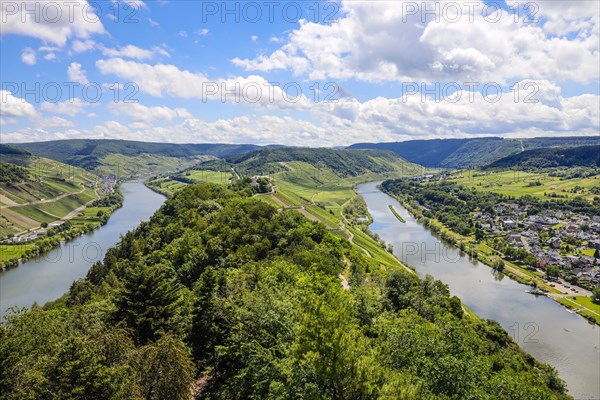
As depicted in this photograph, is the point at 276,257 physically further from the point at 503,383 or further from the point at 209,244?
the point at 503,383

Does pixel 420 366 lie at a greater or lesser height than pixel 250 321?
lesser

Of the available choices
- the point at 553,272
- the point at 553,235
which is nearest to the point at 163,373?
the point at 553,272

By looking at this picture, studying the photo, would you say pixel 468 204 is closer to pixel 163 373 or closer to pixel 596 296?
pixel 596 296

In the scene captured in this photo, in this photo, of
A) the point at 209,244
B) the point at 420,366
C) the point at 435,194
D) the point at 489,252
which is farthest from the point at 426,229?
the point at 420,366

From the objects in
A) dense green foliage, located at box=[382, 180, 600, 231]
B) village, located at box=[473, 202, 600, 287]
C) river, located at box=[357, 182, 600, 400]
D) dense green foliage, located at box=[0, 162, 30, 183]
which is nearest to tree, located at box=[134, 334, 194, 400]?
river, located at box=[357, 182, 600, 400]

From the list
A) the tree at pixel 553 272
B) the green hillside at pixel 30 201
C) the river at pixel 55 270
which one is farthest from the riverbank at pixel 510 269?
the green hillside at pixel 30 201

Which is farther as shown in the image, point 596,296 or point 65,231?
point 65,231
